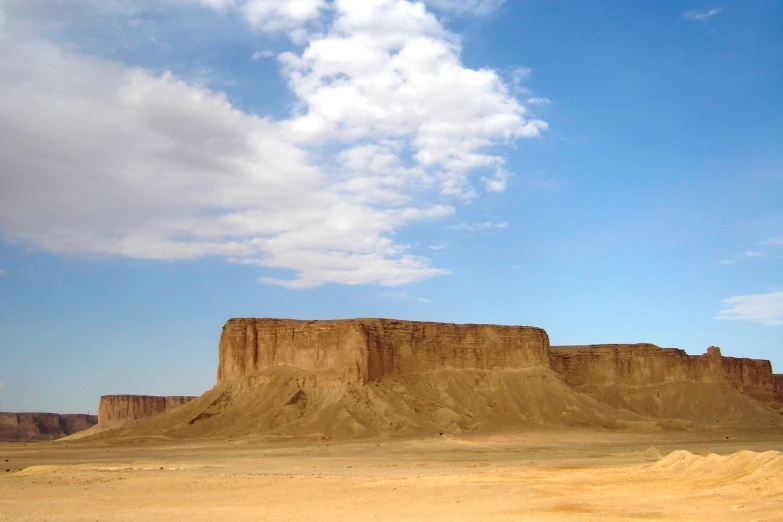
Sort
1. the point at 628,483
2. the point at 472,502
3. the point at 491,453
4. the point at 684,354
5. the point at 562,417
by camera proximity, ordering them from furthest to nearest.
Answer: the point at 684,354, the point at 562,417, the point at 491,453, the point at 628,483, the point at 472,502

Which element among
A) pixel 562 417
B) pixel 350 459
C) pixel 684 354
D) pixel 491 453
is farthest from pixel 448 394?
pixel 684 354

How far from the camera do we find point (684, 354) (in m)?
92.1

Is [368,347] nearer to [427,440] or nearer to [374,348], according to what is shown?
[374,348]

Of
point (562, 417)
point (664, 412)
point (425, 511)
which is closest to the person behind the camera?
point (425, 511)

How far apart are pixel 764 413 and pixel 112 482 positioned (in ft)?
270

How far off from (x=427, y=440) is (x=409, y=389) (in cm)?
1553

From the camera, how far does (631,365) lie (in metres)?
89.8

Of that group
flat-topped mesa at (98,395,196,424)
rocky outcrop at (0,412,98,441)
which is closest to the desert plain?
flat-topped mesa at (98,395,196,424)

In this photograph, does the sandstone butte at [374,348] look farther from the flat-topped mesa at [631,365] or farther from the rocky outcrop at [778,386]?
the rocky outcrop at [778,386]

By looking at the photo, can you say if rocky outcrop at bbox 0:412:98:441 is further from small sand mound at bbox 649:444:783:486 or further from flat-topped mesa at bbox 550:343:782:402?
small sand mound at bbox 649:444:783:486

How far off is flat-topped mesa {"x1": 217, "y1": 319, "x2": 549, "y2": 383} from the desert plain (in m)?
0.15

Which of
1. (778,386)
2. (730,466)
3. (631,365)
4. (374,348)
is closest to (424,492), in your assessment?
(730,466)

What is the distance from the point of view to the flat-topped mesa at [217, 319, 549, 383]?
2734 inches

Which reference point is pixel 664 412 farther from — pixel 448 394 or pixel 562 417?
pixel 448 394
